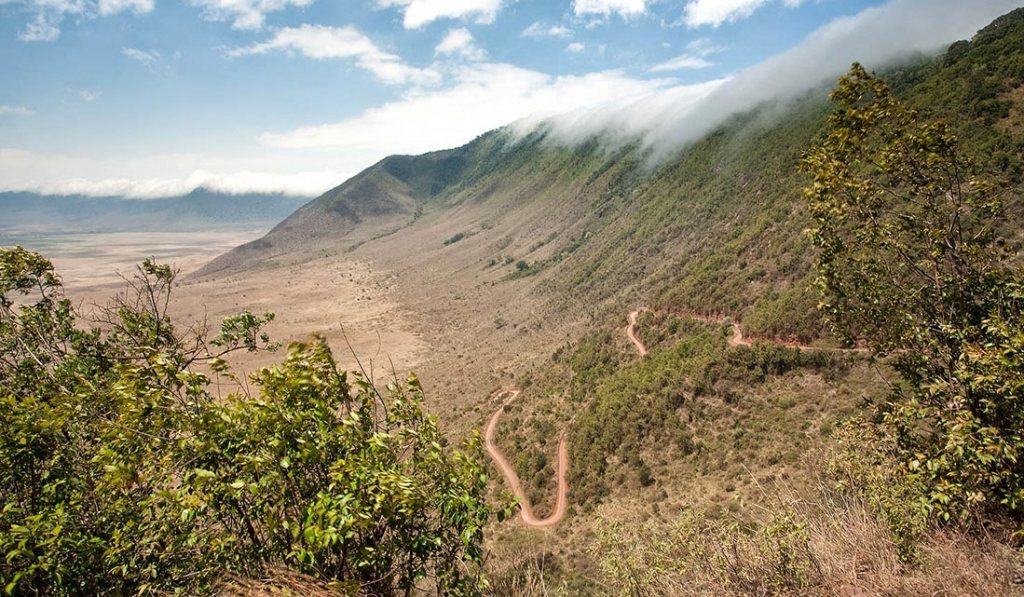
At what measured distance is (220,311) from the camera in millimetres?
94062

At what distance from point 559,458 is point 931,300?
21487mm

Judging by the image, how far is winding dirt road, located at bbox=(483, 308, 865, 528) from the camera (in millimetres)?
22031

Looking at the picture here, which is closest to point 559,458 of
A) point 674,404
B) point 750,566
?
point 674,404

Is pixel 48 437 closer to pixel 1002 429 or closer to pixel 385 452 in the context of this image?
pixel 385 452

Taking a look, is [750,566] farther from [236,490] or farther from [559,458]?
[559,458]

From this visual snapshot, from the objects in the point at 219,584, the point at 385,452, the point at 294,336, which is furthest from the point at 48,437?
the point at 294,336

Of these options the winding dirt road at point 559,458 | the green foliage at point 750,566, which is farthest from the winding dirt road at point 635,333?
the green foliage at point 750,566

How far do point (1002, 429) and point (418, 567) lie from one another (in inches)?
271

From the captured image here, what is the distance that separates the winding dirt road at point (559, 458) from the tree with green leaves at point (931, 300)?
52.5ft

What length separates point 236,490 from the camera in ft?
13.8

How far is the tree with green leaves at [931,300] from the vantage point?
5.31 meters

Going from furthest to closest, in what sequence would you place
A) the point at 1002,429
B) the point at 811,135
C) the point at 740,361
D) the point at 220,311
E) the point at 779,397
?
the point at 220,311 < the point at 811,135 < the point at 740,361 < the point at 779,397 < the point at 1002,429

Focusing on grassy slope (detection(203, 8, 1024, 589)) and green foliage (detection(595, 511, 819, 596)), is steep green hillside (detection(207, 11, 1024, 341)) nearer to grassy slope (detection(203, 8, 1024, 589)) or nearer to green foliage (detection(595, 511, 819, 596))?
grassy slope (detection(203, 8, 1024, 589))

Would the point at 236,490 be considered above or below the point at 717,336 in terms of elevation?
above
